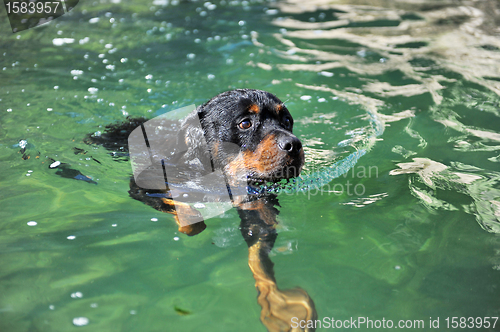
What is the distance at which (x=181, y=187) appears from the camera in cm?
351

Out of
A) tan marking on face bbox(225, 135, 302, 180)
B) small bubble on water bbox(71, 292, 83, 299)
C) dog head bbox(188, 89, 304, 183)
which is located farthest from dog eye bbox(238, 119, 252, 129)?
small bubble on water bbox(71, 292, 83, 299)

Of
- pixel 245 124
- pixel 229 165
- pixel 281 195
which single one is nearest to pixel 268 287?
pixel 281 195

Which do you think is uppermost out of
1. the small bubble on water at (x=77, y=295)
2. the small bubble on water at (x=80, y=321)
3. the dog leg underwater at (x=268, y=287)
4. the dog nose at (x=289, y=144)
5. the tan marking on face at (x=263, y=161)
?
the dog nose at (x=289, y=144)

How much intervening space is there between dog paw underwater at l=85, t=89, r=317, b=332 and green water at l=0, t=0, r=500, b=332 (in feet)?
0.39

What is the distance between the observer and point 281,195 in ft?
11.5

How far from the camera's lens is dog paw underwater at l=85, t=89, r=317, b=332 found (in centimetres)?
308

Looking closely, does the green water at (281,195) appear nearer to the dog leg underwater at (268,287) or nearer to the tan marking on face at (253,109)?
the dog leg underwater at (268,287)

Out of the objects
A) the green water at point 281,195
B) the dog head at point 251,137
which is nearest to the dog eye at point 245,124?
the dog head at point 251,137

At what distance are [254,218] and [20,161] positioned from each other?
245 cm

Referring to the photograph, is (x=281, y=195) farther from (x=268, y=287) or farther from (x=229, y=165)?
(x=268, y=287)

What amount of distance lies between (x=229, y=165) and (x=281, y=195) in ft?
1.76

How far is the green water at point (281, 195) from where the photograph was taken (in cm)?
238

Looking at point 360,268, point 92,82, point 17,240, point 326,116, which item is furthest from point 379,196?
point 92,82

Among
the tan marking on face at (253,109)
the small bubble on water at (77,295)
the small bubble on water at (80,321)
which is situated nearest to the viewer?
the small bubble on water at (80,321)
